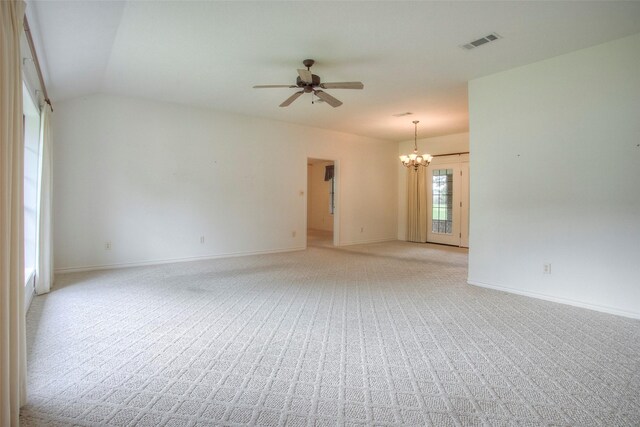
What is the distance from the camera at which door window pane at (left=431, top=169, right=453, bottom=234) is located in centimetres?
822

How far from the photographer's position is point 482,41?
330 cm

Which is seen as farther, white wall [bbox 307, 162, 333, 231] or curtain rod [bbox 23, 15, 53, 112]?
white wall [bbox 307, 162, 333, 231]

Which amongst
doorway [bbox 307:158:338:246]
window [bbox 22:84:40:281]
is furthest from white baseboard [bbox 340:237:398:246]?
window [bbox 22:84:40:281]

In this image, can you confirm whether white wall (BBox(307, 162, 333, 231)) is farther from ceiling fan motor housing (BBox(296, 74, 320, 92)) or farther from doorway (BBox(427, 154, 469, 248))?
ceiling fan motor housing (BBox(296, 74, 320, 92))

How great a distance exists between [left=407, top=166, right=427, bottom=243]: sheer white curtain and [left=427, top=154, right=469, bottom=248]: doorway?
0.13 m

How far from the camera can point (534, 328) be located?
2.93m

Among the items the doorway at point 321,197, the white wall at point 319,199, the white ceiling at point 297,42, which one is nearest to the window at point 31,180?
the white ceiling at point 297,42

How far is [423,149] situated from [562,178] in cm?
511

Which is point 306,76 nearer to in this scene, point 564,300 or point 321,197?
point 564,300

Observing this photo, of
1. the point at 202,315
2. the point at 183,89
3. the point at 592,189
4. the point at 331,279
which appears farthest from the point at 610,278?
the point at 183,89

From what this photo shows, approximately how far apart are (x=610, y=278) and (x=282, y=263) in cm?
445

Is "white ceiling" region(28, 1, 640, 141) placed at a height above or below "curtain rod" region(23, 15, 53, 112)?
above

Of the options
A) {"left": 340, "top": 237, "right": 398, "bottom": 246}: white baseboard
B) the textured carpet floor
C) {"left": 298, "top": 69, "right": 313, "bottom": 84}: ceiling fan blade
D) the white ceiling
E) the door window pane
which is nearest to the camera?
the textured carpet floor

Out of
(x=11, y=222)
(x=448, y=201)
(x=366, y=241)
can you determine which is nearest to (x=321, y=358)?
(x=11, y=222)
